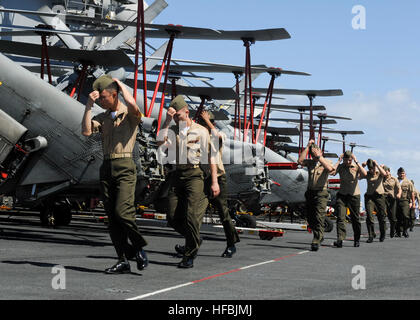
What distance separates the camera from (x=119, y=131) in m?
7.46

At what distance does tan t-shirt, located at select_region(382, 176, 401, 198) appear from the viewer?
20531 mm

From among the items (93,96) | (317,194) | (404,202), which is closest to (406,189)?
(404,202)

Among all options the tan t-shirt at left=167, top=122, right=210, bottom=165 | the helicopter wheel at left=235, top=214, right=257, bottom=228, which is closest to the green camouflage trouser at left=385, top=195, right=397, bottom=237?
the helicopter wheel at left=235, top=214, right=257, bottom=228

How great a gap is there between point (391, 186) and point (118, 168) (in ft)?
49.0

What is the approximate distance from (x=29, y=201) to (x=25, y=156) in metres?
0.90

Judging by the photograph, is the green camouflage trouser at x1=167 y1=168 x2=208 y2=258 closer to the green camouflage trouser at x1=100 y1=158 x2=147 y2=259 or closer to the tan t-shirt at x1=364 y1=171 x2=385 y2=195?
the green camouflage trouser at x1=100 y1=158 x2=147 y2=259

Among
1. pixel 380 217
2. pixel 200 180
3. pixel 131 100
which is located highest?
pixel 131 100

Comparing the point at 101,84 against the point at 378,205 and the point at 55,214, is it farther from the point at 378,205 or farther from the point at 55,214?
the point at 378,205

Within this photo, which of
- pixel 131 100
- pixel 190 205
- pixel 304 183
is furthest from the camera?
pixel 304 183

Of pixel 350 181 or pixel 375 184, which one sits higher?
pixel 350 181
